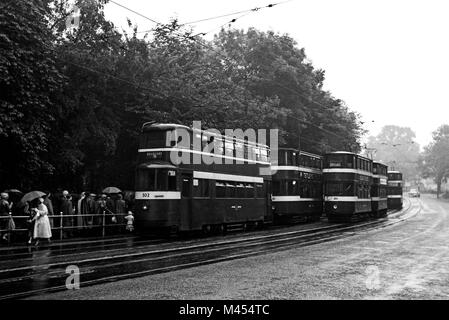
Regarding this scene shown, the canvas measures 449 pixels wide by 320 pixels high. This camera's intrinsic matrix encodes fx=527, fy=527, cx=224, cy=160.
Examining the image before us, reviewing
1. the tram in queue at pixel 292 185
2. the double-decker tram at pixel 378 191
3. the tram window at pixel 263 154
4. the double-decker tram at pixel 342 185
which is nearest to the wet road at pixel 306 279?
the tram window at pixel 263 154

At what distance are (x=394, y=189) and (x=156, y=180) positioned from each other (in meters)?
39.5

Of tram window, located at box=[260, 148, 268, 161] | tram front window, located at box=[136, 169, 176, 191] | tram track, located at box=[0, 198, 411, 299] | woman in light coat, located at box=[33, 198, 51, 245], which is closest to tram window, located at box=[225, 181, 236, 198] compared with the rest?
tram track, located at box=[0, 198, 411, 299]

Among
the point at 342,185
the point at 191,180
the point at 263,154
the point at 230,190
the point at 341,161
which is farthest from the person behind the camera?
the point at 341,161

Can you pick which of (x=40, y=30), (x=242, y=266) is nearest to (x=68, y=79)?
(x=40, y=30)

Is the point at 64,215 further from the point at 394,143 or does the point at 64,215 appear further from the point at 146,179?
the point at 394,143

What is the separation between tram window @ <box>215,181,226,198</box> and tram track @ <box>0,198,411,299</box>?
8.58 feet

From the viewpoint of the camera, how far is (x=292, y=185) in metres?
28.9

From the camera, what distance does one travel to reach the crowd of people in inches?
650

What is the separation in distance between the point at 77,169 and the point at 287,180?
1111 centimetres

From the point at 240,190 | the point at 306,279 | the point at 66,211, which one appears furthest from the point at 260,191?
the point at 306,279

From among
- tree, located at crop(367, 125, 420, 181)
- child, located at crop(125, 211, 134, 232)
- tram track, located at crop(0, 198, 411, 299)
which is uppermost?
tree, located at crop(367, 125, 420, 181)

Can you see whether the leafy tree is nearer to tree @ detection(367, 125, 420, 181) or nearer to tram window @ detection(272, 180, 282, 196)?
tram window @ detection(272, 180, 282, 196)

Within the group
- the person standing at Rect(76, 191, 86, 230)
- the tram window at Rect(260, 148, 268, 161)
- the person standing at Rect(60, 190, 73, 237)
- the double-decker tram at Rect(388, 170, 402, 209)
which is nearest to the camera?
the person standing at Rect(60, 190, 73, 237)
